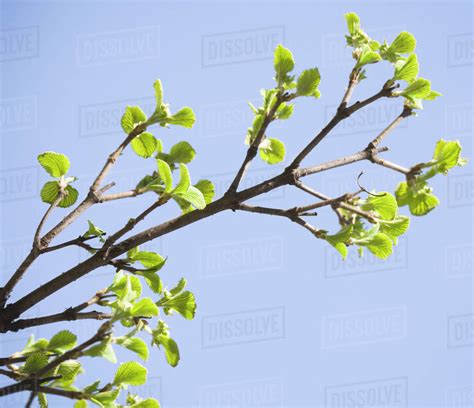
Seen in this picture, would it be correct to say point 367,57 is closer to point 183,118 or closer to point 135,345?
point 183,118

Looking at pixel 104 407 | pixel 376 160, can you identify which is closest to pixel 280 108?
pixel 376 160

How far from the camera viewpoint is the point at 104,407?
1654 millimetres

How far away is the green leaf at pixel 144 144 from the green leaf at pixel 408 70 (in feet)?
2.79

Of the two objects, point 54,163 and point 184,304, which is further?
point 54,163

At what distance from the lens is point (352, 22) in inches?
81.0

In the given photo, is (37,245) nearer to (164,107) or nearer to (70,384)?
(70,384)

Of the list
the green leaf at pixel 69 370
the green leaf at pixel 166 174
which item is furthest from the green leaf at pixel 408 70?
the green leaf at pixel 69 370

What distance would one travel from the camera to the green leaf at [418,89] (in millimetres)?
1951

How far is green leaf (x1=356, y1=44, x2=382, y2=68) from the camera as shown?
1897 millimetres

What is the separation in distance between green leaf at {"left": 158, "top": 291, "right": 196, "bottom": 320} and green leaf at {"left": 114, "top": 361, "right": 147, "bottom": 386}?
0.21 m

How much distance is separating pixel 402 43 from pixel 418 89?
17cm

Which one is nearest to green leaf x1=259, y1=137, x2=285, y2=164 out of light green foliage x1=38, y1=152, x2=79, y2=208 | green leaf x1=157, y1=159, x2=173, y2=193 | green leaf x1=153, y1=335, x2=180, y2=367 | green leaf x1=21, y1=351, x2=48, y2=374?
green leaf x1=157, y1=159, x2=173, y2=193

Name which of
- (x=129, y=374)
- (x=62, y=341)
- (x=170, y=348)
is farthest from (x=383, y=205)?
(x=62, y=341)

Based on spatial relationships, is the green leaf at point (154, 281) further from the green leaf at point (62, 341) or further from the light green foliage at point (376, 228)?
the light green foliage at point (376, 228)
